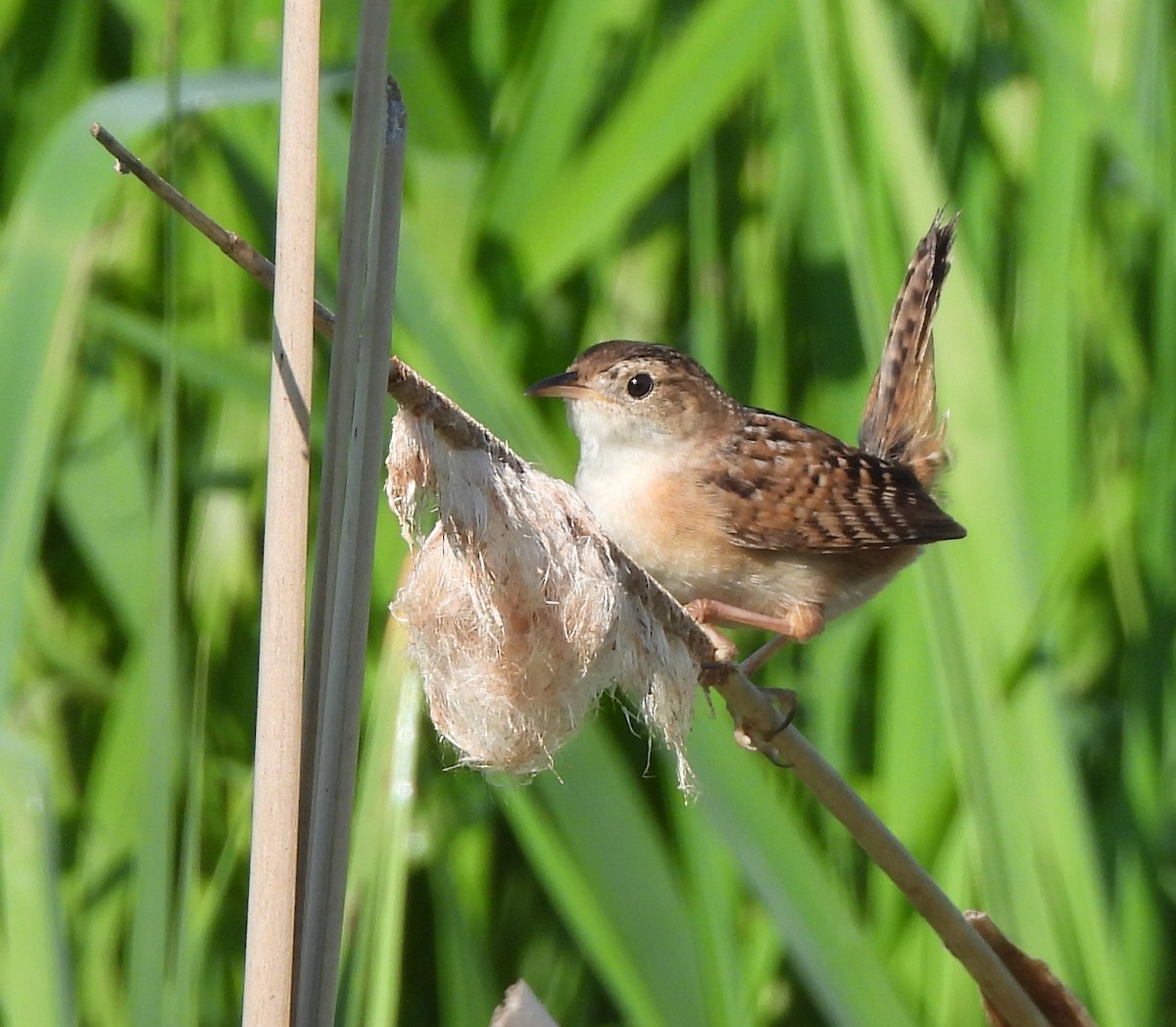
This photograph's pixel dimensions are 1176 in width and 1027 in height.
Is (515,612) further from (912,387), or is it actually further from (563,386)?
(912,387)

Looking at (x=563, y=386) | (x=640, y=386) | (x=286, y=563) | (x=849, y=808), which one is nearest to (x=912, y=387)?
(x=640, y=386)

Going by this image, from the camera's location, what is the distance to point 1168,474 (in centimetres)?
208

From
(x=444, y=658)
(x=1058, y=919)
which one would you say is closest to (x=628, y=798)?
(x=444, y=658)

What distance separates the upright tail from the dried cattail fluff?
4.07ft

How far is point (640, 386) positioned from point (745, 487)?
0.74 ft

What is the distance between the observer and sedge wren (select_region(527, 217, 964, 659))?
6.86ft

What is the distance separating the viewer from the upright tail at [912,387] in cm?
Answer: 225

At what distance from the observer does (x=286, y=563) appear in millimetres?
897

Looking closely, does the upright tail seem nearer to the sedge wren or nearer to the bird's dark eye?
the sedge wren

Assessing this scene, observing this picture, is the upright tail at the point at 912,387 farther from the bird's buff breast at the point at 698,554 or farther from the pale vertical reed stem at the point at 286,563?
the pale vertical reed stem at the point at 286,563

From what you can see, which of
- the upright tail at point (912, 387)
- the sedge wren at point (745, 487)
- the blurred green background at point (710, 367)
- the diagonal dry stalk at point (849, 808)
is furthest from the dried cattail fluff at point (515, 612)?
the upright tail at point (912, 387)

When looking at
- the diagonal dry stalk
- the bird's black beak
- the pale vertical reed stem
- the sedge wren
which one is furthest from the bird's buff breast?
the pale vertical reed stem

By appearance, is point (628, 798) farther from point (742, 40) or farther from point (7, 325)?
point (742, 40)

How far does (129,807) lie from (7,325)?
77cm
